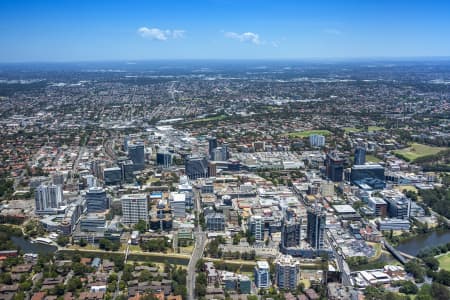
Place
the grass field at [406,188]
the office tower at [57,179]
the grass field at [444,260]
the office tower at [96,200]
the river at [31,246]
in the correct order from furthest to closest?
the grass field at [406,188]
the office tower at [57,179]
the office tower at [96,200]
the river at [31,246]
the grass field at [444,260]

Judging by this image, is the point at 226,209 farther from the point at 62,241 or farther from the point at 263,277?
the point at 62,241

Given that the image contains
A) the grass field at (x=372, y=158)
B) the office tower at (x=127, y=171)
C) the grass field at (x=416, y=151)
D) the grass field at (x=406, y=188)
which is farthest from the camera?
the grass field at (x=416, y=151)

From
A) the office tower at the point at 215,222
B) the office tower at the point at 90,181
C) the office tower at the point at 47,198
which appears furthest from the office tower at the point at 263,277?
the office tower at the point at 90,181

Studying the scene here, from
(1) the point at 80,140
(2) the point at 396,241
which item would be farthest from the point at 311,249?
(1) the point at 80,140

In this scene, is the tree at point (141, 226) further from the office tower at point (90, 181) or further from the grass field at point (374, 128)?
the grass field at point (374, 128)

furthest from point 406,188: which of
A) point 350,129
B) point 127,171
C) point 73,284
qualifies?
point 73,284

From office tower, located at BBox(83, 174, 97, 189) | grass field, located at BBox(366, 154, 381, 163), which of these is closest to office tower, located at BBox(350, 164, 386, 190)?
grass field, located at BBox(366, 154, 381, 163)
